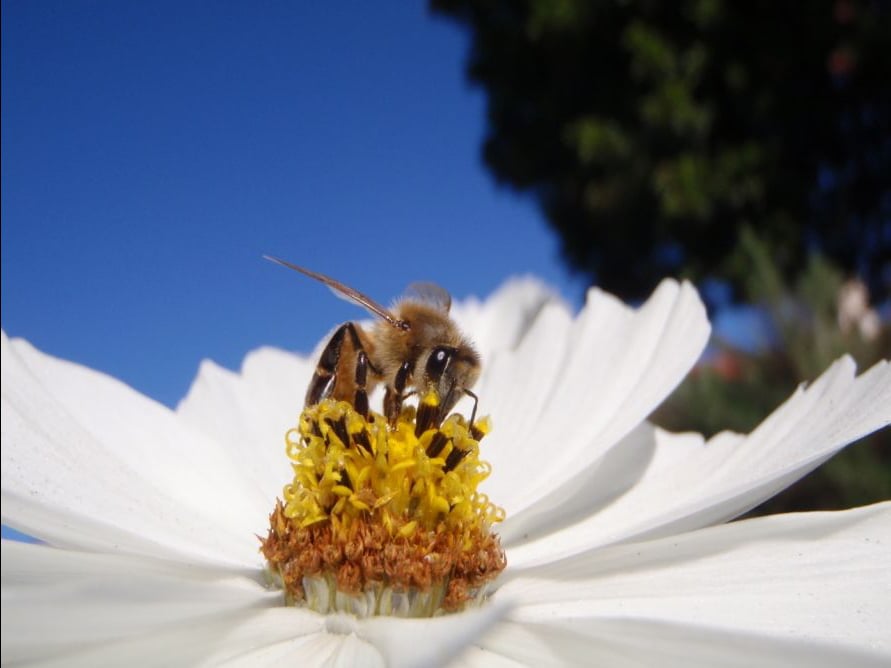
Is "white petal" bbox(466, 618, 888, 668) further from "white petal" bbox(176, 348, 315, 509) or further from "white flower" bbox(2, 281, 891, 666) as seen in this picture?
"white petal" bbox(176, 348, 315, 509)

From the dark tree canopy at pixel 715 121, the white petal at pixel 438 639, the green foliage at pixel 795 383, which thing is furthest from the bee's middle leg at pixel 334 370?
the dark tree canopy at pixel 715 121

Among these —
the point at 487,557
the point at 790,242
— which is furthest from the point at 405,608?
the point at 790,242

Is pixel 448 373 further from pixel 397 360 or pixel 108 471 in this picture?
pixel 108 471

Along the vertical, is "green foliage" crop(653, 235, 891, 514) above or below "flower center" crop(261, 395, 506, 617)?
above

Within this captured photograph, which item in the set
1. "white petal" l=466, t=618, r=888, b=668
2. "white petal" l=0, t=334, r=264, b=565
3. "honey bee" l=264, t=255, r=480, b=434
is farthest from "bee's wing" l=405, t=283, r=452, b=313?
"white petal" l=466, t=618, r=888, b=668

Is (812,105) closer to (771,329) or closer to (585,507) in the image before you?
(771,329)

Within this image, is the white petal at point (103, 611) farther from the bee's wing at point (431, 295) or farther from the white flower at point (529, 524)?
the bee's wing at point (431, 295)
